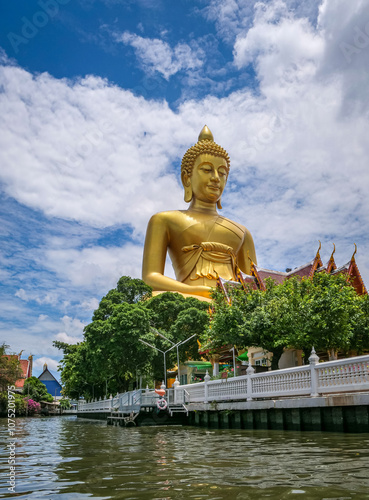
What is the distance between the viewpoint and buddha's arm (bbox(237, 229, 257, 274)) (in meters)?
39.1

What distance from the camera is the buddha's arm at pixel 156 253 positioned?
117 ft

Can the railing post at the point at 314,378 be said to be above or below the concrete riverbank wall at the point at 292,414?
above

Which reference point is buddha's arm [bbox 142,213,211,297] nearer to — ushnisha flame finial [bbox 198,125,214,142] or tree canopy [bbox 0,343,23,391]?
ushnisha flame finial [bbox 198,125,214,142]

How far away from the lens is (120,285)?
103ft

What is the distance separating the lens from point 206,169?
38.4 metres

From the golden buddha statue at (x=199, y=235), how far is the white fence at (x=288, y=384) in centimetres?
1522

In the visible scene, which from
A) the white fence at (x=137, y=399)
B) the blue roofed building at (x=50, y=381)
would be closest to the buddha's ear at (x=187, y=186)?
the white fence at (x=137, y=399)

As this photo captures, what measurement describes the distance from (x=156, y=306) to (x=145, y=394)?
796 centimetres

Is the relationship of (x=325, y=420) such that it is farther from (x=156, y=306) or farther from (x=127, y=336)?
(x=156, y=306)

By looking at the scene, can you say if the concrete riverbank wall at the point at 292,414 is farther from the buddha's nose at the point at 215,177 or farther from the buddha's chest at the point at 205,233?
the buddha's nose at the point at 215,177

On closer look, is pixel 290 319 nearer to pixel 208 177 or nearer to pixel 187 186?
pixel 208 177

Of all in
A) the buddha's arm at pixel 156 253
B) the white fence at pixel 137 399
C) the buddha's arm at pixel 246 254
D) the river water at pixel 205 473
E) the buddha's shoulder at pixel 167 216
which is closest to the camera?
the river water at pixel 205 473

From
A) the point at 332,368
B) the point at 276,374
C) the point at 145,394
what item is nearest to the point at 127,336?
the point at 145,394

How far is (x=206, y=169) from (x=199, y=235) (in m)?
5.31
